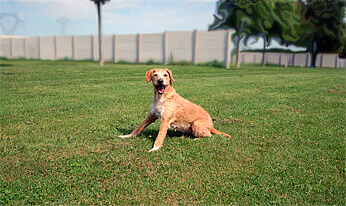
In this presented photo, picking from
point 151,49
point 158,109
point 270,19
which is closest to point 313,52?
point 270,19

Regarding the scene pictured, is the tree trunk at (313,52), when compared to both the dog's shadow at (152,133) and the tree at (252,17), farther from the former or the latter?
the dog's shadow at (152,133)

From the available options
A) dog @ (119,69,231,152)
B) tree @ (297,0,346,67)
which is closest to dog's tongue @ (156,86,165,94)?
dog @ (119,69,231,152)

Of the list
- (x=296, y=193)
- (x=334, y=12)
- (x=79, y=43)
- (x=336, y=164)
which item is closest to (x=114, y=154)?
(x=296, y=193)

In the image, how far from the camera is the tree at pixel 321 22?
43219mm

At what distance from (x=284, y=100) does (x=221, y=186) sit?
739 cm

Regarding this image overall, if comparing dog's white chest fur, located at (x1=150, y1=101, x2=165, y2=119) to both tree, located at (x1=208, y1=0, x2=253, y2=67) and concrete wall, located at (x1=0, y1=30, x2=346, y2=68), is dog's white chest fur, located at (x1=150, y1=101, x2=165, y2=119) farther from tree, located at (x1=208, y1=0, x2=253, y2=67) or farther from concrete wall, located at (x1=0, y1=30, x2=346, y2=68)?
concrete wall, located at (x1=0, y1=30, x2=346, y2=68)

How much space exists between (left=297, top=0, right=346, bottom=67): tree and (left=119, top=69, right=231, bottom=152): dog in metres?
43.3

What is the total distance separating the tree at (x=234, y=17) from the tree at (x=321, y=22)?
19336 millimetres

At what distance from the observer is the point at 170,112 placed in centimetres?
523

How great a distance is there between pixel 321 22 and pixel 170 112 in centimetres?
4751

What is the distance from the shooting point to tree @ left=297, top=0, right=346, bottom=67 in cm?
4322

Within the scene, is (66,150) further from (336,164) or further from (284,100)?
(284,100)

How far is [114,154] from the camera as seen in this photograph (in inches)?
184

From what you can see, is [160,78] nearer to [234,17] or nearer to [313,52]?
[234,17]
